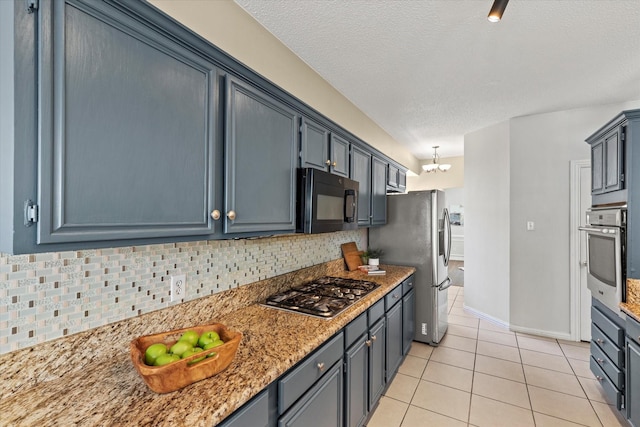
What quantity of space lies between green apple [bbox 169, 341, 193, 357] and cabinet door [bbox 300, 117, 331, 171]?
4.01ft

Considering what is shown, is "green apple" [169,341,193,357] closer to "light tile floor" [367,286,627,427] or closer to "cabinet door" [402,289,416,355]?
"light tile floor" [367,286,627,427]

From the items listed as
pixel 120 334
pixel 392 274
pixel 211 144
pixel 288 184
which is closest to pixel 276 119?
pixel 288 184

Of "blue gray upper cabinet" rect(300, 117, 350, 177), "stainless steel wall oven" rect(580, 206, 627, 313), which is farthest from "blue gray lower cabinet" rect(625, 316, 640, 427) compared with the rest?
"blue gray upper cabinet" rect(300, 117, 350, 177)

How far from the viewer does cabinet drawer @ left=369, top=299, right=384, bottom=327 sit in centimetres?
210

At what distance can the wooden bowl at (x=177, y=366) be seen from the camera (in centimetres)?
93

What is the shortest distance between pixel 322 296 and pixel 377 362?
700mm

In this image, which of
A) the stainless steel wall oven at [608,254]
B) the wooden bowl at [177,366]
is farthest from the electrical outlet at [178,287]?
the stainless steel wall oven at [608,254]

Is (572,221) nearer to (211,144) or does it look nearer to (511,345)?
(511,345)

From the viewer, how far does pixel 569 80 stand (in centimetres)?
270

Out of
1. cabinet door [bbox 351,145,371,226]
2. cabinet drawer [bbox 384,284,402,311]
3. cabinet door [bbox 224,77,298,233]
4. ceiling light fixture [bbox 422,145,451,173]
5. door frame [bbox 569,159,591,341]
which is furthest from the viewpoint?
ceiling light fixture [bbox 422,145,451,173]

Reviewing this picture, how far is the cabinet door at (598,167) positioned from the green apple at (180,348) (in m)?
3.19

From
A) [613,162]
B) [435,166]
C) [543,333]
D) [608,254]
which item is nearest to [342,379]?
[608,254]

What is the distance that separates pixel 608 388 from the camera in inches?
86.9

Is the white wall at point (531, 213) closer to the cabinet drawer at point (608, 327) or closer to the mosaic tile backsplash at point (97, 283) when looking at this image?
the cabinet drawer at point (608, 327)
